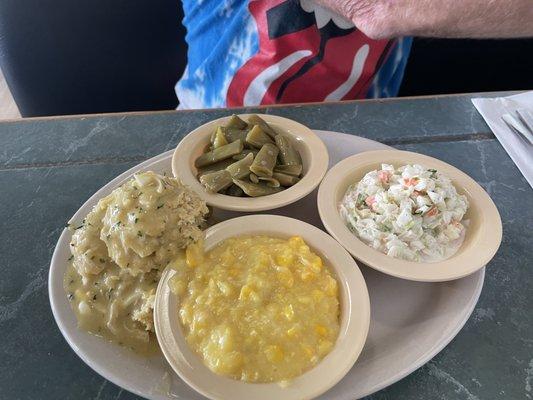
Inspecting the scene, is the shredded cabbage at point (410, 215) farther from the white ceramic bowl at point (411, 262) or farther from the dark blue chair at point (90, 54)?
the dark blue chair at point (90, 54)

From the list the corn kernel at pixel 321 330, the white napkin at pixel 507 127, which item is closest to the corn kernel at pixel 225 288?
the corn kernel at pixel 321 330

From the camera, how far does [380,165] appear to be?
68.7 inches

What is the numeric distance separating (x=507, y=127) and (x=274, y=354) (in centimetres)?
148

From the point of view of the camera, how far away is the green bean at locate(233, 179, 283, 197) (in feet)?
5.24

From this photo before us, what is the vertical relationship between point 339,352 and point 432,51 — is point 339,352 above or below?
above

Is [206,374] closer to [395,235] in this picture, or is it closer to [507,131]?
[395,235]

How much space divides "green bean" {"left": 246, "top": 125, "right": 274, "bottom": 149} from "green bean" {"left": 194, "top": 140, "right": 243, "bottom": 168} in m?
0.04

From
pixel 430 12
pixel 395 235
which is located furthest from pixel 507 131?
pixel 395 235

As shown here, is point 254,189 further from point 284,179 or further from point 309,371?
point 309,371

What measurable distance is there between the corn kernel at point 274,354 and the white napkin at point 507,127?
4.04 feet

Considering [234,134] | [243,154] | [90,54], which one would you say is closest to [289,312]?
[243,154]

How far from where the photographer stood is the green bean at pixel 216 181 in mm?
1604

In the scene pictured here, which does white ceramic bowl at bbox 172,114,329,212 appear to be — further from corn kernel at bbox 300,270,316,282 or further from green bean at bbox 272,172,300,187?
corn kernel at bbox 300,270,316,282

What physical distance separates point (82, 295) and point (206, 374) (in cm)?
47
